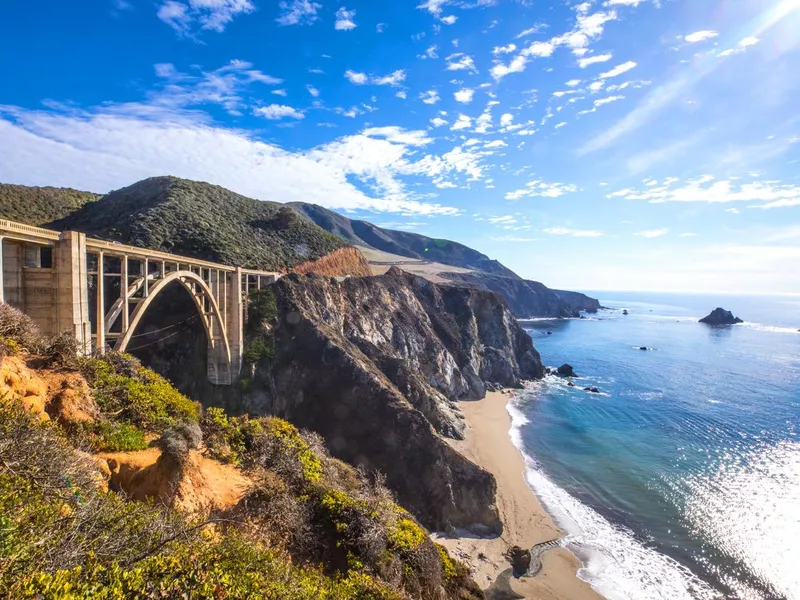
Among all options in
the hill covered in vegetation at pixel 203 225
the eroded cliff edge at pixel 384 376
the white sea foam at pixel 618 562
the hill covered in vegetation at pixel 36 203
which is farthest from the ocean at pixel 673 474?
the hill covered in vegetation at pixel 36 203

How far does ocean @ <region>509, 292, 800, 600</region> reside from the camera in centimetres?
1859

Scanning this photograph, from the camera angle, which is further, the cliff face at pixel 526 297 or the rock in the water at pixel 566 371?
the cliff face at pixel 526 297

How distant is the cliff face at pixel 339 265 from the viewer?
136 feet

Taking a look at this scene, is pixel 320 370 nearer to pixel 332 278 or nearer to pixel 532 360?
pixel 332 278

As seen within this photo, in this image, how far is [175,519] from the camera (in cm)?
553

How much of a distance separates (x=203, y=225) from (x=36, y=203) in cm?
1868

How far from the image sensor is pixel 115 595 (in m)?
3.65

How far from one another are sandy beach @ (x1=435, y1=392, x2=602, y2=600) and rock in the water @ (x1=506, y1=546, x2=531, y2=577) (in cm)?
32

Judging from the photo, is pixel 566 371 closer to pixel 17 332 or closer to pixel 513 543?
pixel 513 543

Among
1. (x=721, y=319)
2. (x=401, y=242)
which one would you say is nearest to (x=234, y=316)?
(x=401, y=242)

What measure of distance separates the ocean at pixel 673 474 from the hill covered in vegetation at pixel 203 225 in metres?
29.5

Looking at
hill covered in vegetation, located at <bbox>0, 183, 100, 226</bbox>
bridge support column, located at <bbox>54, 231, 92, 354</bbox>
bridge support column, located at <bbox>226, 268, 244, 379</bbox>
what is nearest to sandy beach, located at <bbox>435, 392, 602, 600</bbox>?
bridge support column, located at <bbox>226, 268, 244, 379</bbox>

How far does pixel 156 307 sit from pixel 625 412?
4415 cm

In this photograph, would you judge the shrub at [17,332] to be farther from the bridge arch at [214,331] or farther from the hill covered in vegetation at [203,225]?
the hill covered in vegetation at [203,225]
